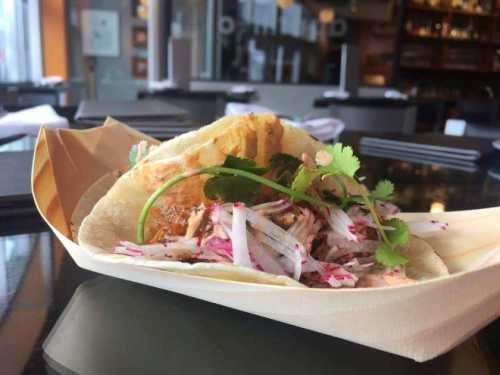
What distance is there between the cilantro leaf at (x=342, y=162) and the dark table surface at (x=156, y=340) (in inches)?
6.9

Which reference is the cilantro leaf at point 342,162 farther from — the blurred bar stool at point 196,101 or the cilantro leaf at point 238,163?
the blurred bar stool at point 196,101

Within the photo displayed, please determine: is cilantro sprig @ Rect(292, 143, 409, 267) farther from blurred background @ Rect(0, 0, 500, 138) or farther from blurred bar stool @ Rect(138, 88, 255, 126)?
blurred background @ Rect(0, 0, 500, 138)

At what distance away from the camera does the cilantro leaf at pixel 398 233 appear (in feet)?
1.58

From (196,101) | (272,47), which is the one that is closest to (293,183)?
(196,101)

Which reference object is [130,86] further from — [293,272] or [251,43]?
[293,272]

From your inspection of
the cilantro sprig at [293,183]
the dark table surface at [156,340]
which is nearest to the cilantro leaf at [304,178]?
the cilantro sprig at [293,183]

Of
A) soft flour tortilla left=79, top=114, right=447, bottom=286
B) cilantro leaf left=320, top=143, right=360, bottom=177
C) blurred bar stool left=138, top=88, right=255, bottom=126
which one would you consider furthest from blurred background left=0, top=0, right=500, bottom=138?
cilantro leaf left=320, top=143, right=360, bottom=177

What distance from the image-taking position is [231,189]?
50cm

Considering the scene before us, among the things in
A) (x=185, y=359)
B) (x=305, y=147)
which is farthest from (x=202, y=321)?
(x=305, y=147)

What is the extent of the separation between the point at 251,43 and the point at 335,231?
6424 millimetres

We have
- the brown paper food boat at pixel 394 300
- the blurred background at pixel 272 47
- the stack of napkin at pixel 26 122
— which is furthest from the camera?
the blurred background at pixel 272 47

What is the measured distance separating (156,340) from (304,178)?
0.21m

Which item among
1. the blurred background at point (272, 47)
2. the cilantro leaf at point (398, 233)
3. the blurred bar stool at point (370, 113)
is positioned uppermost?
the blurred background at point (272, 47)

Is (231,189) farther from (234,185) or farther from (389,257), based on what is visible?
(389,257)
